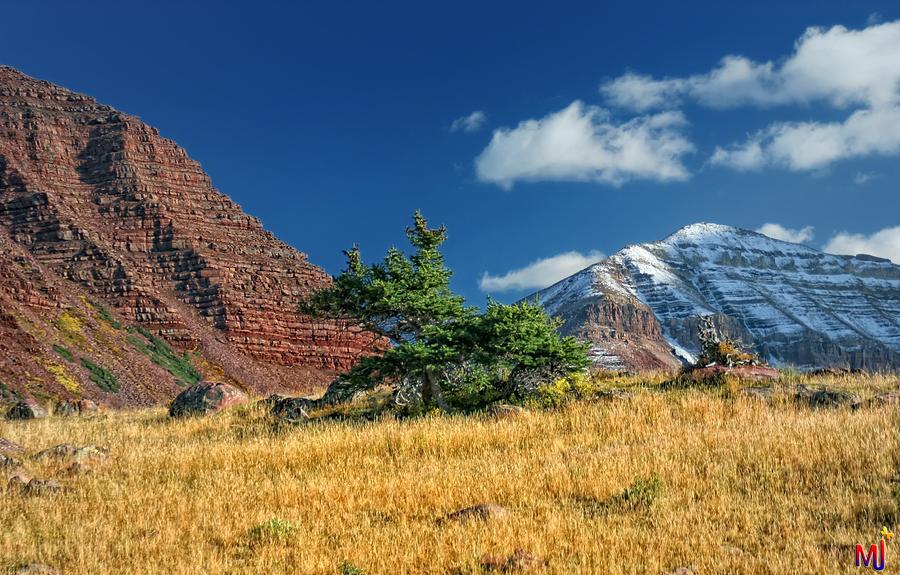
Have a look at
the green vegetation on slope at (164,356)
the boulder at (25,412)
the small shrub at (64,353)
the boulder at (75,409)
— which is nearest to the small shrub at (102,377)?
the small shrub at (64,353)

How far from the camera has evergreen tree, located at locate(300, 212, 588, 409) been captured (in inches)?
675

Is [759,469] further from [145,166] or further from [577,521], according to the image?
[145,166]

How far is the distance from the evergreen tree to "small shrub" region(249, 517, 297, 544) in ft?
30.3

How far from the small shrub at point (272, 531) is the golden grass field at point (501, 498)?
21 mm

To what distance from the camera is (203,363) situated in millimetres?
74312

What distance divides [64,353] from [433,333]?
148ft

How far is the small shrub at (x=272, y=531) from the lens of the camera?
7.57 metres

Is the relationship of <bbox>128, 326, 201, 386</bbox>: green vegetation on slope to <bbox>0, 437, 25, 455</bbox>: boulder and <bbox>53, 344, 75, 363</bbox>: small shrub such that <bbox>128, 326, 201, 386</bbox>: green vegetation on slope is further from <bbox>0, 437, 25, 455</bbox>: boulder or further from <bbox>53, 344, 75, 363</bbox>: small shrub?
<bbox>0, 437, 25, 455</bbox>: boulder

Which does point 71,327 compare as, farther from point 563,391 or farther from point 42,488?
point 42,488

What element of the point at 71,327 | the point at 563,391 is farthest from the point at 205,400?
the point at 71,327

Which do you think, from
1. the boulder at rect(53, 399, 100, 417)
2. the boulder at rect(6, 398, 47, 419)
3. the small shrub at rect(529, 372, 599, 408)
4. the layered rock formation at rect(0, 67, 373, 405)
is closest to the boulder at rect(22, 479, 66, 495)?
the small shrub at rect(529, 372, 599, 408)

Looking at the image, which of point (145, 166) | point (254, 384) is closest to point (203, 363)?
point (254, 384)

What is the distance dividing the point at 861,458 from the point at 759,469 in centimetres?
131

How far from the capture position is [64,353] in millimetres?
52656
